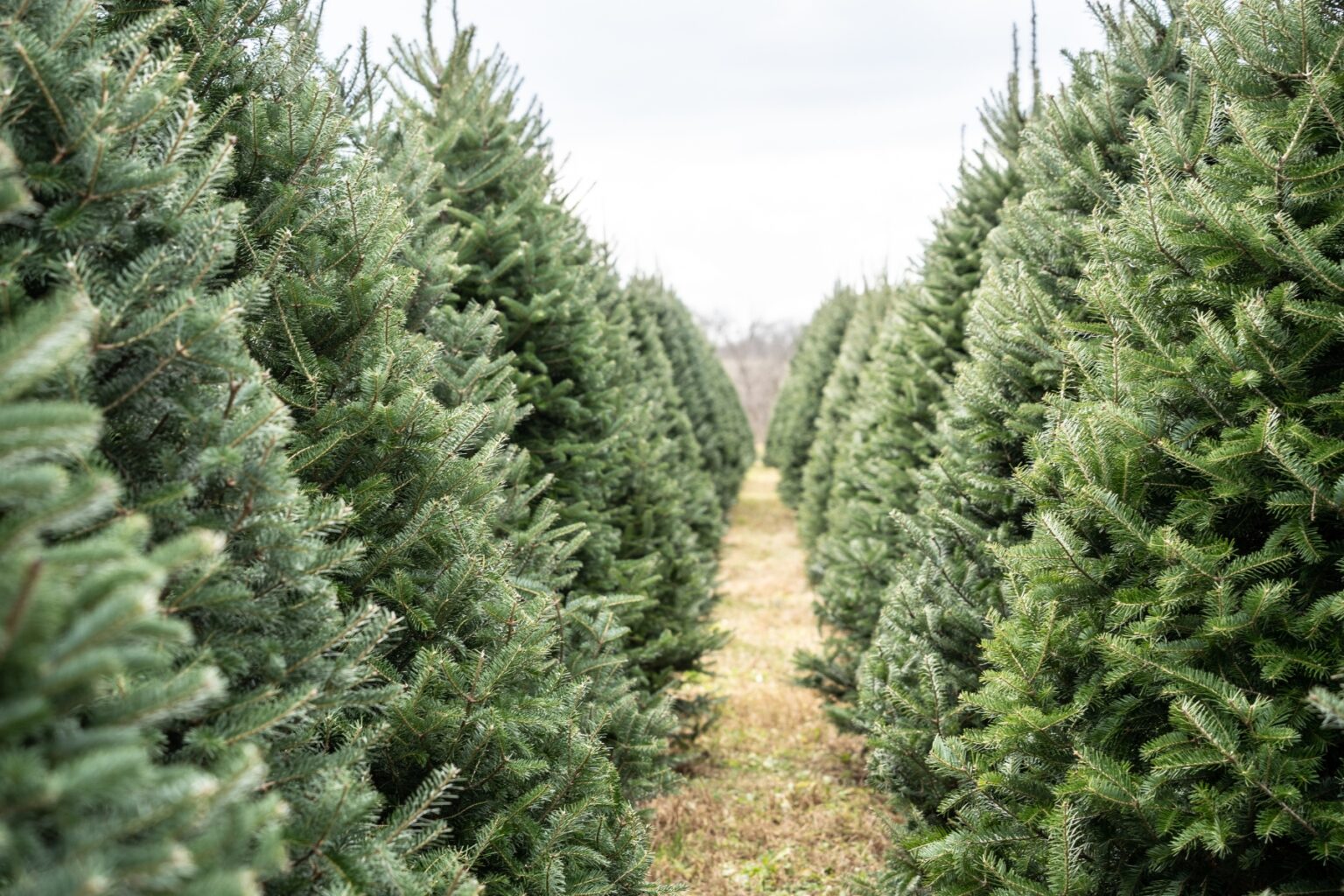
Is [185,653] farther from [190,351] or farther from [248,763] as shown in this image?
[190,351]

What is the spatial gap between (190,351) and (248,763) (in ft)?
3.06

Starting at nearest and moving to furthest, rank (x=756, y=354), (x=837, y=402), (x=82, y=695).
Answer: (x=82, y=695), (x=837, y=402), (x=756, y=354)

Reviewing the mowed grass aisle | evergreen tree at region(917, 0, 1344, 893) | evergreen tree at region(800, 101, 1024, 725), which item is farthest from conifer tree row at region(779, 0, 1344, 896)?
evergreen tree at region(800, 101, 1024, 725)

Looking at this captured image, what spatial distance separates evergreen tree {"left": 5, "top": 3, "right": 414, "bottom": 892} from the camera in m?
1.66

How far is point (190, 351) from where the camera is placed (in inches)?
66.7

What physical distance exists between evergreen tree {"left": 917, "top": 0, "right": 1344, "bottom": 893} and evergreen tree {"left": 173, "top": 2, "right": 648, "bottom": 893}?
1.56 meters

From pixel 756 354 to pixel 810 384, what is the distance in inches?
2345

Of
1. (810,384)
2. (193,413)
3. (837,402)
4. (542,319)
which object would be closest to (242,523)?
(193,413)

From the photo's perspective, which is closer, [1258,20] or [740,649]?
[1258,20]

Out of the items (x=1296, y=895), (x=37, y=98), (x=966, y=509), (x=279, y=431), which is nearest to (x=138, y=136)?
(x=37, y=98)

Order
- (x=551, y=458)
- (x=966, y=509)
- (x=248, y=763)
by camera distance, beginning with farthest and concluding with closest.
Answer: (x=551, y=458) < (x=966, y=509) < (x=248, y=763)

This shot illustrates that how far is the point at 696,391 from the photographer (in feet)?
57.8

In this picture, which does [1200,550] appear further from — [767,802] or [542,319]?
[767,802]

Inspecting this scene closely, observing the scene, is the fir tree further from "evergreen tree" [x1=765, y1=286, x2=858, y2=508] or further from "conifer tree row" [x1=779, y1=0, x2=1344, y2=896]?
"evergreen tree" [x1=765, y1=286, x2=858, y2=508]
